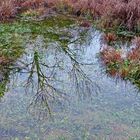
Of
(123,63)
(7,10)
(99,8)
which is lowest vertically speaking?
(123,63)

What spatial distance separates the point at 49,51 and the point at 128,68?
8.17ft

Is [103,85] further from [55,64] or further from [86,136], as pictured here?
[86,136]

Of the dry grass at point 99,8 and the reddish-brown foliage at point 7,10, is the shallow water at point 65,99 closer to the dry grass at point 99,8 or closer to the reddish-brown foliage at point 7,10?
the dry grass at point 99,8

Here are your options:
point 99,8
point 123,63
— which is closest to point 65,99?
point 123,63

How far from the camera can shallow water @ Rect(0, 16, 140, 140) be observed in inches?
289

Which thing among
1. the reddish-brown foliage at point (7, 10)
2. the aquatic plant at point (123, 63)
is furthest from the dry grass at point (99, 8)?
the aquatic plant at point (123, 63)

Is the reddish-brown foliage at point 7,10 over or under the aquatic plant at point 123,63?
over

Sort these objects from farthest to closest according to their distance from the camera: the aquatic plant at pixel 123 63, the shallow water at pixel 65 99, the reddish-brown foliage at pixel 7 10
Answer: the reddish-brown foliage at pixel 7 10
the aquatic plant at pixel 123 63
the shallow water at pixel 65 99

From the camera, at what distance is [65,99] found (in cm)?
855

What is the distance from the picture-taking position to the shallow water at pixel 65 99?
24.1 feet

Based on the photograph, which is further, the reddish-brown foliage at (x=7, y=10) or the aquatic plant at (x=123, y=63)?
the reddish-brown foliage at (x=7, y=10)

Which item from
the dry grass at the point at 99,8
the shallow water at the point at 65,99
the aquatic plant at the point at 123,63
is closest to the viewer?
the shallow water at the point at 65,99

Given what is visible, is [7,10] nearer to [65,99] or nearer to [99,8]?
[99,8]

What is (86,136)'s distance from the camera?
717cm
